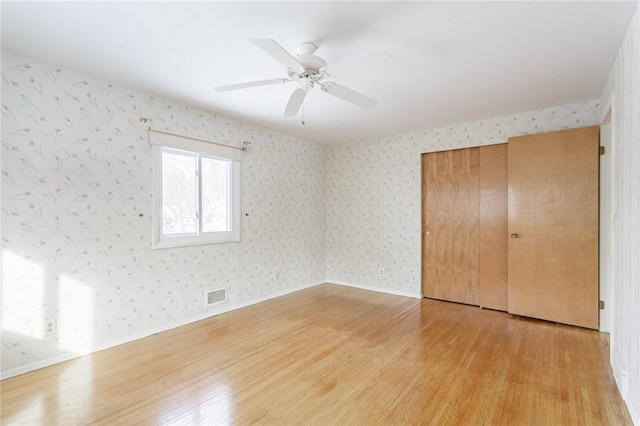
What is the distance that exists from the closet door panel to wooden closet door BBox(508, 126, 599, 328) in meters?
0.23

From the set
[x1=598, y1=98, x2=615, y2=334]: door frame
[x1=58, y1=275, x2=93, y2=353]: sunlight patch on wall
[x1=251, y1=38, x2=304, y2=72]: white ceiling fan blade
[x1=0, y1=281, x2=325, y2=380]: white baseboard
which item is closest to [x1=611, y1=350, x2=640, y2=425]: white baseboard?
[x1=598, y1=98, x2=615, y2=334]: door frame

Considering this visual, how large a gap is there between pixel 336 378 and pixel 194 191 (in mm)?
2512

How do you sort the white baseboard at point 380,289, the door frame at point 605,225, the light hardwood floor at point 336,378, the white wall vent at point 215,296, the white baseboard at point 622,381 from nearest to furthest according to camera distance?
the white baseboard at point 622,381 < the light hardwood floor at point 336,378 < the door frame at point 605,225 < the white wall vent at point 215,296 < the white baseboard at point 380,289

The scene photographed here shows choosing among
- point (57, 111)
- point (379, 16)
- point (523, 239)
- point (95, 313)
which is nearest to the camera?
point (379, 16)

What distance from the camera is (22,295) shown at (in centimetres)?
230

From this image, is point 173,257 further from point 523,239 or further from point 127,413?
point 523,239

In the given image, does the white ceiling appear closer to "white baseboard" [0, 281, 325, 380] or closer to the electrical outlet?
the electrical outlet

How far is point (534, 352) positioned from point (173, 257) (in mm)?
3539

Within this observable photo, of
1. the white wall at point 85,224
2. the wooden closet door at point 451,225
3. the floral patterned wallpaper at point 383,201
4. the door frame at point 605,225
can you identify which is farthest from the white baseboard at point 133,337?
the door frame at point 605,225

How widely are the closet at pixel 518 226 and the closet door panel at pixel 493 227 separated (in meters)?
0.01

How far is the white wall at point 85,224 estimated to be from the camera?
2283 millimetres

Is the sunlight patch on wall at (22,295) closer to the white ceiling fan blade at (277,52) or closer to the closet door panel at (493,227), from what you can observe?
the white ceiling fan blade at (277,52)

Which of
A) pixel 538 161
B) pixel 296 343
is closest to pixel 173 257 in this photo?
pixel 296 343

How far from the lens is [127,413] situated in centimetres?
183
